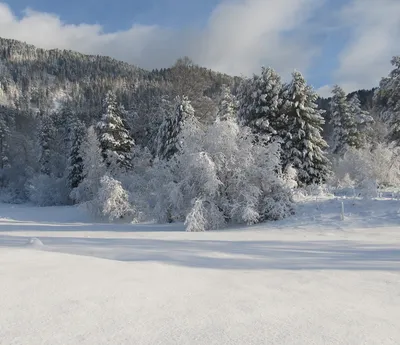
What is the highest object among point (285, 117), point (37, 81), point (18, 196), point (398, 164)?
point (37, 81)

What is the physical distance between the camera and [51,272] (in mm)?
5820

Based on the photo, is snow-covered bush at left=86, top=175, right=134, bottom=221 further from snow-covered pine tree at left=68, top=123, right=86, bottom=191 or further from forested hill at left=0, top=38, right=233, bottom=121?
forested hill at left=0, top=38, right=233, bottom=121

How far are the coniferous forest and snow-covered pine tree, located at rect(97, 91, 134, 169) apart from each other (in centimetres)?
10

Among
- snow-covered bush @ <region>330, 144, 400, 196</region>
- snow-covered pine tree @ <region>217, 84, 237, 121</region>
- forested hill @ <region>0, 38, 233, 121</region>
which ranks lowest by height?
snow-covered bush @ <region>330, 144, 400, 196</region>

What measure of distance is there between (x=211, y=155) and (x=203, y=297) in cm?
1405

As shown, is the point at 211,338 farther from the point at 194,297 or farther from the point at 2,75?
the point at 2,75

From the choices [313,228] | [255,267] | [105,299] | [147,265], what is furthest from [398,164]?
[105,299]

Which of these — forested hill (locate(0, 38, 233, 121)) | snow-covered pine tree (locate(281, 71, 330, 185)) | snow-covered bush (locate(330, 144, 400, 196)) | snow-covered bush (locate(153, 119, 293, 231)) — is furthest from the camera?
forested hill (locate(0, 38, 233, 121))

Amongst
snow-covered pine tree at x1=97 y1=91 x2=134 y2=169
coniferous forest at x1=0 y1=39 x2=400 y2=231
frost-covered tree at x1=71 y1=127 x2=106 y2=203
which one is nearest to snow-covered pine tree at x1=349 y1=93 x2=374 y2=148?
coniferous forest at x1=0 y1=39 x2=400 y2=231

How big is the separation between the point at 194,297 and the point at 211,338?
1428mm

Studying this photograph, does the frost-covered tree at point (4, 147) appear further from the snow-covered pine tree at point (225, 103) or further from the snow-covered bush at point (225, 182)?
the snow-covered bush at point (225, 182)

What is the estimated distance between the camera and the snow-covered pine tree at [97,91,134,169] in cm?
3228

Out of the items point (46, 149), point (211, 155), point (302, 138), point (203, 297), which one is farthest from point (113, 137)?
point (203, 297)

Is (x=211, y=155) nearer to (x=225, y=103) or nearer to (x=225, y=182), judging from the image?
(x=225, y=182)
